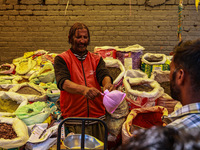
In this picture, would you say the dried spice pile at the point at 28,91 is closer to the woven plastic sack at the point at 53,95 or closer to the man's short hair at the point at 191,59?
the woven plastic sack at the point at 53,95

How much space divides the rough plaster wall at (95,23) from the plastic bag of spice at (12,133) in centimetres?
345

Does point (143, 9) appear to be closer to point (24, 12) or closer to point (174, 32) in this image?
point (174, 32)

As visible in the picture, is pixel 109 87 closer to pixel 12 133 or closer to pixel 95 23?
pixel 12 133

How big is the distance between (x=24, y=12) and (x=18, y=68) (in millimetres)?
1736

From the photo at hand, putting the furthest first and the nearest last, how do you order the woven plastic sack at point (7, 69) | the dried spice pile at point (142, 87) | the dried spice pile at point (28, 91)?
the woven plastic sack at point (7, 69) < the dried spice pile at point (28, 91) < the dried spice pile at point (142, 87)

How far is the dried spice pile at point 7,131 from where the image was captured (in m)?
1.88

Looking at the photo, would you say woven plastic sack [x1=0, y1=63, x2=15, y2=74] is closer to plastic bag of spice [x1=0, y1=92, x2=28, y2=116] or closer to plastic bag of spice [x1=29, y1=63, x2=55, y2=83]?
plastic bag of spice [x1=29, y1=63, x2=55, y2=83]

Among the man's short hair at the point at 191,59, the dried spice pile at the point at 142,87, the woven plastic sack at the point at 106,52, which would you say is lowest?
the dried spice pile at the point at 142,87

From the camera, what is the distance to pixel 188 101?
85 centimetres

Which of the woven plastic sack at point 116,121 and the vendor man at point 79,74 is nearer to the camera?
the vendor man at point 79,74

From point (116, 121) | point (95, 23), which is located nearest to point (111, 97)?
point (116, 121)

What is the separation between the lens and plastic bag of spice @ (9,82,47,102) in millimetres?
2883

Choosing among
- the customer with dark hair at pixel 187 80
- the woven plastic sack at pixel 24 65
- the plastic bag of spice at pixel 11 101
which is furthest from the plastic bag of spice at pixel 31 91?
the customer with dark hair at pixel 187 80

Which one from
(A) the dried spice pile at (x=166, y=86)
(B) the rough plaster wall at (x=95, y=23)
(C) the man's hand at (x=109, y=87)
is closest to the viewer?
(C) the man's hand at (x=109, y=87)
